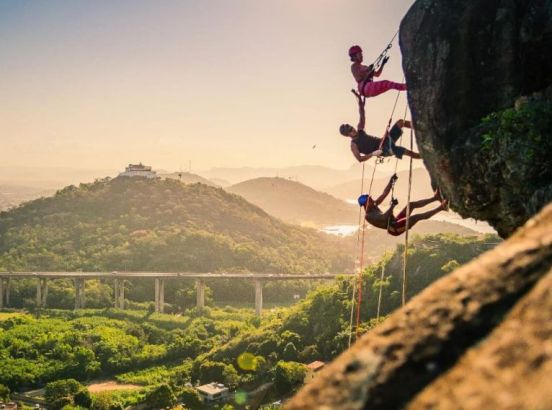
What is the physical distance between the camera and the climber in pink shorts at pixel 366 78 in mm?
13477

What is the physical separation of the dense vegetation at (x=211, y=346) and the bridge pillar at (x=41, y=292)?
65.4 feet

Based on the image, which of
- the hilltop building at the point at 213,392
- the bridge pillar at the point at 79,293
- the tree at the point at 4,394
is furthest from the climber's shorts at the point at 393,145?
the bridge pillar at the point at 79,293

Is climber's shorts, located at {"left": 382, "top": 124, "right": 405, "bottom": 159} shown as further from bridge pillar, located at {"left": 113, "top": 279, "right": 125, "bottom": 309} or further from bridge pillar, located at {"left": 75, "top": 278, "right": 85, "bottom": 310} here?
bridge pillar, located at {"left": 75, "top": 278, "right": 85, "bottom": 310}

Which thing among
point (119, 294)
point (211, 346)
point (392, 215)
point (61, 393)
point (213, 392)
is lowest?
point (211, 346)

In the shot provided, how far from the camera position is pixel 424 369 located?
278 cm

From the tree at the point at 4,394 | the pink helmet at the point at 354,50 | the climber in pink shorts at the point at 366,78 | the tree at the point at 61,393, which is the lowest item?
the tree at the point at 4,394

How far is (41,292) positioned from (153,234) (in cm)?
3841

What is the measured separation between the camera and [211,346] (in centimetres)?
7294

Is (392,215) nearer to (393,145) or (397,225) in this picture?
(397,225)

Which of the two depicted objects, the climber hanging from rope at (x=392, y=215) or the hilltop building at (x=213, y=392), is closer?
the climber hanging from rope at (x=392, y=215)

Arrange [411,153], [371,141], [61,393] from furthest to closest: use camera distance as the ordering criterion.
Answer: [61,393] < [371,141] < [411,153]

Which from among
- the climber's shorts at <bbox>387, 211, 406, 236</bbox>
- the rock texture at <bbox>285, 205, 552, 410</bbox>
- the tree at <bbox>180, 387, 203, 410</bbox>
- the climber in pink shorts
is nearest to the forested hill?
the tree at <bbox>180, 387, 203, 410</bbox>

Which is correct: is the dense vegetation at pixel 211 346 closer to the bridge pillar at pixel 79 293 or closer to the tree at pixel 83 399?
the tree at pixel 83 399

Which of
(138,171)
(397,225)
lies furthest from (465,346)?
(138,171)
